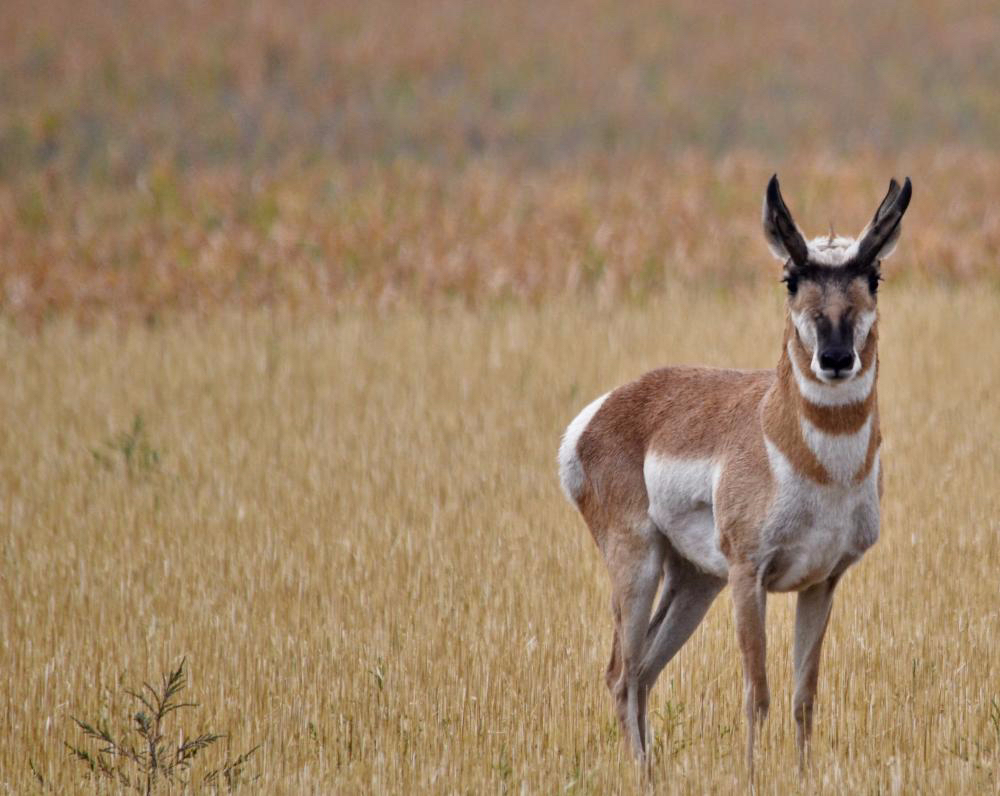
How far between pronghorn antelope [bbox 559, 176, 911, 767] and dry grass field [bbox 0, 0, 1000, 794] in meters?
0.38

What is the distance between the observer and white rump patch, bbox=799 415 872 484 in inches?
217

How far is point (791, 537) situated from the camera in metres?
5.50

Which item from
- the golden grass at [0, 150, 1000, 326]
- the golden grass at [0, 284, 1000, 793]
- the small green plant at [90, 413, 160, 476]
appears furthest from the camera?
the golden grass at [0, 150, 1000, 326]

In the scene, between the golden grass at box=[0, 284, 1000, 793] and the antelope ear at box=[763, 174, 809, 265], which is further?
the golden grass at box=[0, 284, 1000, 793]

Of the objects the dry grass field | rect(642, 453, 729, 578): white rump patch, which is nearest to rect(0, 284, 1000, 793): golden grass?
the dry grass field

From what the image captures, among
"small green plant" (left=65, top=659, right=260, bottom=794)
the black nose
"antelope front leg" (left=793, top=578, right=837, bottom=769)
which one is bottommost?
"small green plant" (left=65, top=659, right=260, bottom=794)

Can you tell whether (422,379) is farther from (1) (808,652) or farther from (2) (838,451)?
(2) (838,451)

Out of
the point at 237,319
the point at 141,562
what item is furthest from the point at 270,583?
the point at 237,319

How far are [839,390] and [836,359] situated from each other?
0.30m

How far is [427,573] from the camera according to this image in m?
8.26

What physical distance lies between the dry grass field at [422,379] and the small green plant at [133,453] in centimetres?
7

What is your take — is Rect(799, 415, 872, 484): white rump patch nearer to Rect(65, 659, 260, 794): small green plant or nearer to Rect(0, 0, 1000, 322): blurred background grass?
Rect(65, 659, 260, 794): small green plant

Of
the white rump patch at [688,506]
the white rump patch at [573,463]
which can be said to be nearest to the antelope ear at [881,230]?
the white rump patch at [688,506]

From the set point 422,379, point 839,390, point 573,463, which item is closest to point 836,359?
point 839,390
